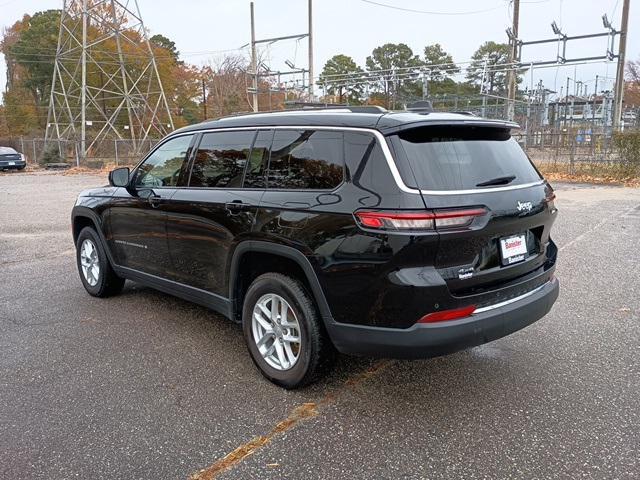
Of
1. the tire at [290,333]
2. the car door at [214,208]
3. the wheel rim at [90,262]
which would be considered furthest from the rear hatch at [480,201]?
the wheel rim at [90,262]

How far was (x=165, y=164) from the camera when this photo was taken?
181 inches

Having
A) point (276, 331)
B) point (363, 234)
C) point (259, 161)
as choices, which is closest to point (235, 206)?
point (259, 161)

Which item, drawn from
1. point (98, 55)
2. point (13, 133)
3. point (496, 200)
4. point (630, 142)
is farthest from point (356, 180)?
point (13, 133)

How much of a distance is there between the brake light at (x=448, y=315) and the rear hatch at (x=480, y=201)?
9cm

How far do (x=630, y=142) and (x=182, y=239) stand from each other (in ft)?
59.9

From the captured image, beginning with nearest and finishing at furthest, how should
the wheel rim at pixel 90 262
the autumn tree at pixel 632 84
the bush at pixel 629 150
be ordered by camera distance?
the wheel rim at pixel 90 262 < the bush at pixel 629 150 < the autumn tree at pixel 632 84

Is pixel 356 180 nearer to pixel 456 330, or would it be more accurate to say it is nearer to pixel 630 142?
pixel 456 330

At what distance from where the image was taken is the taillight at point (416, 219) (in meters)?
2.76

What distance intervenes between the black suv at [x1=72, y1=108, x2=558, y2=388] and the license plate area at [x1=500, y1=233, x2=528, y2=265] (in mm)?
12

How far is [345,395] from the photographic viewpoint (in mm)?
3359

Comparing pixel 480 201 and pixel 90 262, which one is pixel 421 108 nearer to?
pixel 480 201

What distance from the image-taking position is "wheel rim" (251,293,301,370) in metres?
3.39

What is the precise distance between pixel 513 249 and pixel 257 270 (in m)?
1.68

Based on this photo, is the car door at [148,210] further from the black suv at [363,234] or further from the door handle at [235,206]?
the door handle at [235,206]
